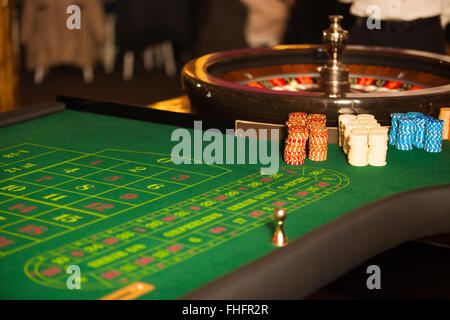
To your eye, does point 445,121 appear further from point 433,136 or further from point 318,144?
point 318,144

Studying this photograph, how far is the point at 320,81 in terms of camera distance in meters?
2.74

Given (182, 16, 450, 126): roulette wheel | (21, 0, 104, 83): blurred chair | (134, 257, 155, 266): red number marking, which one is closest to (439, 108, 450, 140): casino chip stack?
(182, 16, 450, 126): roulette wheel

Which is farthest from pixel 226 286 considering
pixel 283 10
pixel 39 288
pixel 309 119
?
pixel 283 10

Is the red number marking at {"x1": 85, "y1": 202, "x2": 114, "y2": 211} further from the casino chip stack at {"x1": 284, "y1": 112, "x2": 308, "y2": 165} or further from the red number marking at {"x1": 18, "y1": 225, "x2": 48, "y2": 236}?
the casino chip stack at {"x1": 284, "y1": 112, "x2": 308, "y2": 165}

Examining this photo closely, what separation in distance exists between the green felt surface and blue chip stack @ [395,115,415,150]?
4cm

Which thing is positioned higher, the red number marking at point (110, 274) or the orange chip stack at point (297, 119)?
the orange chip stack at point (297, 119)

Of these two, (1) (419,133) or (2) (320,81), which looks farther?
(2) (320,81)

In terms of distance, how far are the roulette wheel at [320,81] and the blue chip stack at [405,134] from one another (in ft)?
0.52

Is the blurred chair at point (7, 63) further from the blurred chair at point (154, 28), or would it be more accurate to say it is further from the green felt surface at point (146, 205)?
the blurred chair at point (154, 28)

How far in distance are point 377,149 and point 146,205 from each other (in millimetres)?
720

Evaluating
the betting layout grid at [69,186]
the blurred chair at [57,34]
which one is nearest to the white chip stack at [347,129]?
the betting layout grid at [69,186]

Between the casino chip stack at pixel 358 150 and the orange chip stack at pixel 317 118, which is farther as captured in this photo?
the orange chip stack at pixel 317 118

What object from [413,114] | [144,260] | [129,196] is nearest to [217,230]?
[144,260]

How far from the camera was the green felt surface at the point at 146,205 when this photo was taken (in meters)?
1.30
